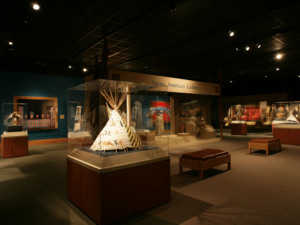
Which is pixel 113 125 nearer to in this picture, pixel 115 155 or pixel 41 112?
pixel 115 155

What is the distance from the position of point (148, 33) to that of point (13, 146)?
5652 mm

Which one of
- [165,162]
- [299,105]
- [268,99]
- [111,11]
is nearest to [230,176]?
[165,162]

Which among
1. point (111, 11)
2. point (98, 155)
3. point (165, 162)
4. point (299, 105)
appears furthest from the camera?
point (299, 105)

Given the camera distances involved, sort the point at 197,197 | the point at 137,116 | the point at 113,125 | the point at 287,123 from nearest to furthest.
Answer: the point at 113,125
the point at 137,116
the point at 197,197
the point at 287,123

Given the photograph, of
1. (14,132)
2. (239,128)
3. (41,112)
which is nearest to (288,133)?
(239,128)

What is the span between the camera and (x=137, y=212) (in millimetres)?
2537

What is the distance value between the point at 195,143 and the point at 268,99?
28.7ft

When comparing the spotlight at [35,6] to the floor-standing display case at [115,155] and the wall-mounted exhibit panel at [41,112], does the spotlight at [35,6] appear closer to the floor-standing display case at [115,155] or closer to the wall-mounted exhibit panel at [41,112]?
the floor-standing display case at [115,155]

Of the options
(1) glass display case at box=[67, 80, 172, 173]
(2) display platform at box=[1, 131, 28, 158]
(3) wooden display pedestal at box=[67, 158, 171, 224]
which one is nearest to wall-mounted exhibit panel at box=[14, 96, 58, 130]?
(2) display platform at box=[1, 131, 28, 158]

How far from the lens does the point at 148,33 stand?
582 cm

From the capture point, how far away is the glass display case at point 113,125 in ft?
8.11

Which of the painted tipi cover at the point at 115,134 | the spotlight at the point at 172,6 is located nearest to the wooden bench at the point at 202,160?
the painted tipi cover at the point at 115,134

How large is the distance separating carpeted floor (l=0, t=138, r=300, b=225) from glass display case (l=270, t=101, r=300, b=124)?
15.1ft

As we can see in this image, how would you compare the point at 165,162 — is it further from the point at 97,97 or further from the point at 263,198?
the point at 263,198
